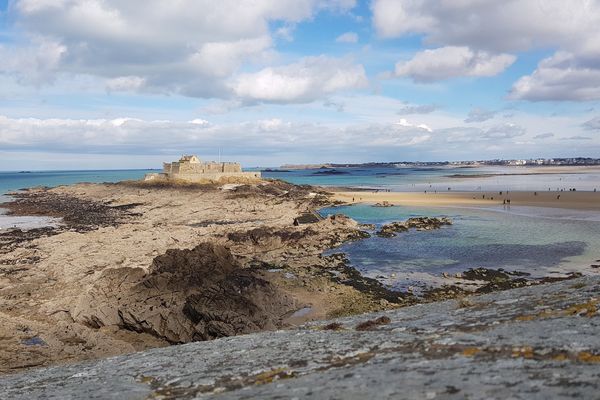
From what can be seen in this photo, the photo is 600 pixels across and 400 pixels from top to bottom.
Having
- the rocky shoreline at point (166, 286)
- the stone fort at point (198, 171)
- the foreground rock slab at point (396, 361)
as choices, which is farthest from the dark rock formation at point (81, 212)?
the foreground rock slab at point (396, 361)

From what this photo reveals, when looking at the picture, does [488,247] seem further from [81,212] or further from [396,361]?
[81,212]

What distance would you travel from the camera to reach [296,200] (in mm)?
69938

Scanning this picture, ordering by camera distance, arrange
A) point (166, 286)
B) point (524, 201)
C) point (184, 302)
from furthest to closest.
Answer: point (524, 201) < point (166, 286) < point (184, 302)

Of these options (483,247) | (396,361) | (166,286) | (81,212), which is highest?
(396,361)

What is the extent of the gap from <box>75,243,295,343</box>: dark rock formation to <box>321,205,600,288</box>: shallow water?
377 inches

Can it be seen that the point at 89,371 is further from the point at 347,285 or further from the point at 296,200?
the point at 296,200

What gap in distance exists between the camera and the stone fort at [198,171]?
299 ft

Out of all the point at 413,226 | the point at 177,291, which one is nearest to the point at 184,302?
the point at 177,291

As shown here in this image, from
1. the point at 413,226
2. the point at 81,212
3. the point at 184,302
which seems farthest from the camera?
the point at 81,212

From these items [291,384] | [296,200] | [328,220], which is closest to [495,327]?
[291,384]

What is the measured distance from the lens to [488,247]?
3584cm

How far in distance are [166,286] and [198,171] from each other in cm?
7634

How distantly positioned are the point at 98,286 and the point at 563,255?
30.1 meters

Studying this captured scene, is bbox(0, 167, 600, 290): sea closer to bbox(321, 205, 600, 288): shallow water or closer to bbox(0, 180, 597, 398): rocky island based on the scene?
bbox(321, 205, 600, 288): shallow water
